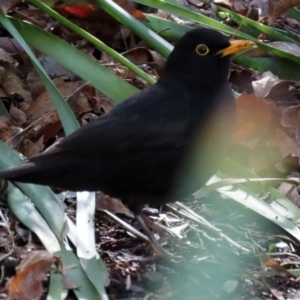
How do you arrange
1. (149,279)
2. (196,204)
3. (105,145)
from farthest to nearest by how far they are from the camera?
(196,204) < (105,145) < (149,279)

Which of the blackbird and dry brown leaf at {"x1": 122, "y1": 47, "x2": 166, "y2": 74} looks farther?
dry brown leaf at {"x1": 122, "y1": 47, "x2": 166, "y2": 74}

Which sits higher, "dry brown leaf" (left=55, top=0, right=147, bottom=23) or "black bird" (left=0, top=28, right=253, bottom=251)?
"dry brown leaf" (left=55, top=0, right=147, bottom=23)

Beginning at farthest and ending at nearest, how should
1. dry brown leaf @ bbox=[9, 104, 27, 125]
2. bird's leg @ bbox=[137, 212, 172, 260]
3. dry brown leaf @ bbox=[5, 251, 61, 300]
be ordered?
dry brown leaf @ bbox=[9, 104, 27, 125], bird's leg @ bbox=[137, 212, 172, 260], dry brown leaf @ bbox=[5, 251, 61, 300]

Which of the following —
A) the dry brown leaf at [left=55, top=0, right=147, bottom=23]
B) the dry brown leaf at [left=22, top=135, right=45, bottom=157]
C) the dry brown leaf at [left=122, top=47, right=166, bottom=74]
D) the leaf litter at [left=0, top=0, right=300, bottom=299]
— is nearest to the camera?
the leaf litter at [left=0, top=0, right=300, bottom=299]

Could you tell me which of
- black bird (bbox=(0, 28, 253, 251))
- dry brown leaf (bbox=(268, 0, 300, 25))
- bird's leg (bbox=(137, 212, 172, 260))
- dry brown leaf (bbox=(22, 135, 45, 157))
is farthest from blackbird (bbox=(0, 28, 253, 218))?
dry brown leaf (bbox=(268, 0, 300, 25))

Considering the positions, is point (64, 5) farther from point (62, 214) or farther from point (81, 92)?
point (62, 214)

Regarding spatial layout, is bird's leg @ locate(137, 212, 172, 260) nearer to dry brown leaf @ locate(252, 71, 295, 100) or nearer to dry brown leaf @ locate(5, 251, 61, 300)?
dry brown leaf @ locate(5, 251, 61, 300)

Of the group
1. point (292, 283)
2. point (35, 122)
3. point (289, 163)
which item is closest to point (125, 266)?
point (292, 283)

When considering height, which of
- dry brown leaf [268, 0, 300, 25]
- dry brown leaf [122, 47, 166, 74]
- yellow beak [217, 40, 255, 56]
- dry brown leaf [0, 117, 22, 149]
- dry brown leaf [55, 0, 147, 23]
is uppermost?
dry brown leaf [268, 0, 300, 25]

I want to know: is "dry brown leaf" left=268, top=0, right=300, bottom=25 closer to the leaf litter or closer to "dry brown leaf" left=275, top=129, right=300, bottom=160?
the leaf litter
